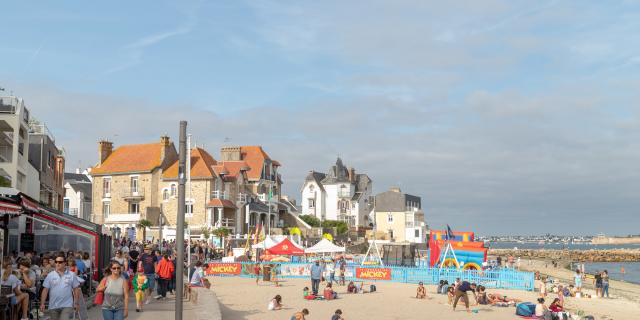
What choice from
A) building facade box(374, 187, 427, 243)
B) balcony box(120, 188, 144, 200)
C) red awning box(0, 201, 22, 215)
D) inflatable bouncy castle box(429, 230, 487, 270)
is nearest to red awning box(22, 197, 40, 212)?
red awning box(0, 201, 22, 215)

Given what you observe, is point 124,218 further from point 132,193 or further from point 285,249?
point 285,249

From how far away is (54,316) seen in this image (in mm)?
11359

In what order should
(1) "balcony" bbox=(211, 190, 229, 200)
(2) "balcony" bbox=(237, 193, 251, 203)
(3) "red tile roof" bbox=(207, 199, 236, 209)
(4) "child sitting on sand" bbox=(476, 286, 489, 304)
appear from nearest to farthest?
(4) "child sitting on sand" bbox=(476, 286, 489, 304) → (3) "red tile roof" bbox=(207, 199, 236, 209) → (1) "balcony" bbox=(211, 190, 229, 200) → (2) "balcony" bbox=(237, 193, 251, 203)

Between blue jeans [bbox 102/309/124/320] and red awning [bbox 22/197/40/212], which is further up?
red awning [bbox 22/197/40/212]

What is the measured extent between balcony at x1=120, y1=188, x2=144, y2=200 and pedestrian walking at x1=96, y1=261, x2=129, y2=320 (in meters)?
55.6

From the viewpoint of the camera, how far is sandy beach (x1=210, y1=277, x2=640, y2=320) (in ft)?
75.9

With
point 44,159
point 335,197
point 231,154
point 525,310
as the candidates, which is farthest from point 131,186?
point 525,310

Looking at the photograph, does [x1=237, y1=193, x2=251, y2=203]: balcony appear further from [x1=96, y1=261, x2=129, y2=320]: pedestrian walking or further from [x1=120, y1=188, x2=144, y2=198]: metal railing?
[x1=96, y1=261, x2=129, y2=320]: pedestrian walking

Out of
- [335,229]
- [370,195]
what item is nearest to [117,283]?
[335,229]

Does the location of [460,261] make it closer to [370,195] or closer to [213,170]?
[213,170]

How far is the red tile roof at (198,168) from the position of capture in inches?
2534

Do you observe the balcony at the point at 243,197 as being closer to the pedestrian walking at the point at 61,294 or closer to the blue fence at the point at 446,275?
the blue fence at the point at 446,275

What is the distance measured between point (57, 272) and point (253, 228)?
190 feet

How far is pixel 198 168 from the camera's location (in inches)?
2574
